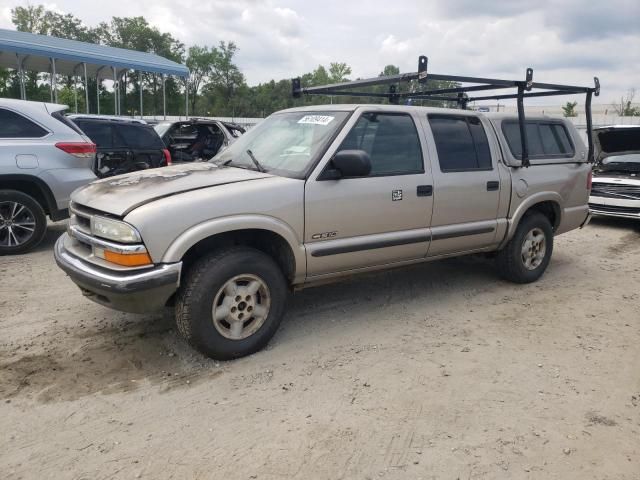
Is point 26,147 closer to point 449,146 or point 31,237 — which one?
point 31,237

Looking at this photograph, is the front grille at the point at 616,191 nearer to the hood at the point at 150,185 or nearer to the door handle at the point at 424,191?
the door handle at the point at 424,191

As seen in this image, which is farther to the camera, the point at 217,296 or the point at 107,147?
the point at 107,147

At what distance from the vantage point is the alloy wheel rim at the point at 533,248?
17.6 feet

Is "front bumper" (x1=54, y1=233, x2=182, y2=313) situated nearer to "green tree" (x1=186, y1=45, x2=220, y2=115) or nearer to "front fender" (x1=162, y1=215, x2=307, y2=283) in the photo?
"front fender" (x1=162, y1=215, x2=307, y2=283)

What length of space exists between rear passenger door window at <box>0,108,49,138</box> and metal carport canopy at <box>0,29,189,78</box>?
39.9 ft

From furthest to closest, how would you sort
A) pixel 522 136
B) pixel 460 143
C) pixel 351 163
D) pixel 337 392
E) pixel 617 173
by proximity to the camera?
pixel 617 173 → pixel 522 136 → pixel 460 143 → pixel 351 163 → pixel 337 392

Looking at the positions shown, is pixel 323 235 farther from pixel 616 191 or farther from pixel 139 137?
pixel 616 191

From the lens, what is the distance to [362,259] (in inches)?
159

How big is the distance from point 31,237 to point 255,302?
12.8 ft

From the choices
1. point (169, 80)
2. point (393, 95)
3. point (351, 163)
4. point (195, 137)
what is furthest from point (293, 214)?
point (169, 80)

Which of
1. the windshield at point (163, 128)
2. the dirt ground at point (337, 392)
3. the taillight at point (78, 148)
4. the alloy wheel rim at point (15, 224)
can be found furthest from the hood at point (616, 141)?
the alloy wheel rim at point (15, 224)

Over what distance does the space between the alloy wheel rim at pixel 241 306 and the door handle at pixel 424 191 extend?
160 cm

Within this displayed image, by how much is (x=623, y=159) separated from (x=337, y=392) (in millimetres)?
8895

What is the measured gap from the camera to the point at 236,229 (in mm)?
3381
